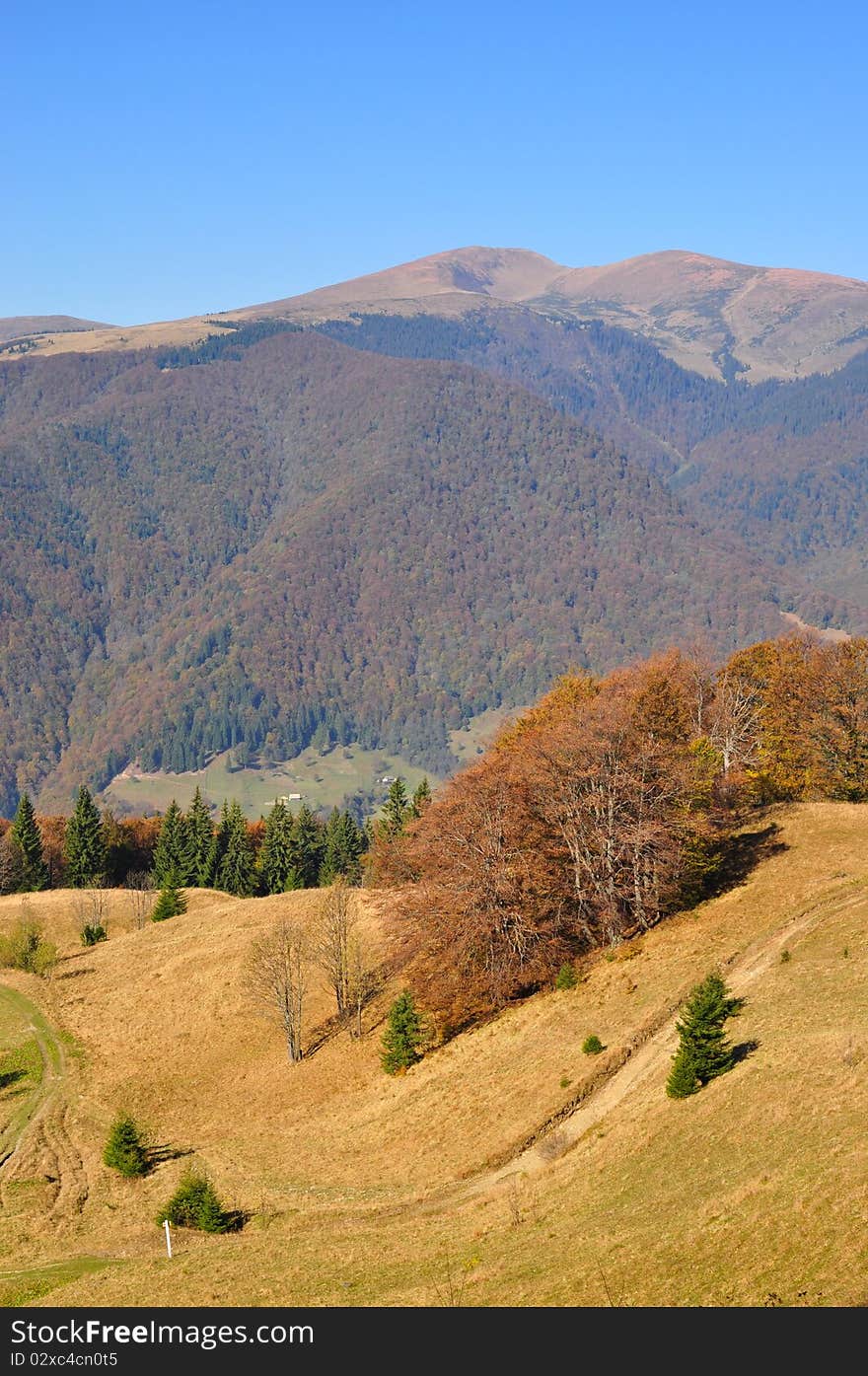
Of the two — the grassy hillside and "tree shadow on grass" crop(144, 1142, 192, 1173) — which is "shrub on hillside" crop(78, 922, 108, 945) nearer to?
the grassy hillside

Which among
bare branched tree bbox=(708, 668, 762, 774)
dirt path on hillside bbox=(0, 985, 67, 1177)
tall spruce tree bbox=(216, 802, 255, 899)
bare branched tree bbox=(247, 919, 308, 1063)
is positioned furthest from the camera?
tall spruce tree bbox=(216, 802, 255, 899)

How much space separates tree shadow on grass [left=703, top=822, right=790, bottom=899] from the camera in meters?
68.4

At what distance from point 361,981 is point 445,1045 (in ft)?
39.4

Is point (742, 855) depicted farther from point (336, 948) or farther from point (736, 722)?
point (336, 948)

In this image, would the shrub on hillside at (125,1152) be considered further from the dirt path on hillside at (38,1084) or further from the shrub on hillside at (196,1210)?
the shrub on hillside at (196,1210)

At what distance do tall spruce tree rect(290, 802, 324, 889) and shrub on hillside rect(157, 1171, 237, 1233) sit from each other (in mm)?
87376

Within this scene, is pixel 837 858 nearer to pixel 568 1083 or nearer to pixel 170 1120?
pixel 568 1083

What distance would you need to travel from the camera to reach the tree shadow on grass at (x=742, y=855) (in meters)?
68.4

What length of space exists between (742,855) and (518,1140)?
31353mm

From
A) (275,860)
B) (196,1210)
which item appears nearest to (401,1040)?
(196,1210)

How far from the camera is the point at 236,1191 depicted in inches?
1992

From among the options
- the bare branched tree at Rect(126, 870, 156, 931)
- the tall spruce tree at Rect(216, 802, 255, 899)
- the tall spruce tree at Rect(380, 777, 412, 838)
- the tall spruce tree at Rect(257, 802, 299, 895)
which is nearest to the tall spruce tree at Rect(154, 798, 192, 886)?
the tall spruce tree at Rect(216, 802, 255, 899)

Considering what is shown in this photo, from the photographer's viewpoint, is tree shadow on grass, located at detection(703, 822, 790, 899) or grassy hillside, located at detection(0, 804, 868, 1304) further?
tree shadow on grass, located at detection(703, 822, 790, 899)
